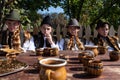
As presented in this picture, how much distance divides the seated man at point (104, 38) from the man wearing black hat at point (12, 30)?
1371 millimetres

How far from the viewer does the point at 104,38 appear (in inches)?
216

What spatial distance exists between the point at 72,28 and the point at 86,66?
2717mm

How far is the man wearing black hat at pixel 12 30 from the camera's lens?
4.83m

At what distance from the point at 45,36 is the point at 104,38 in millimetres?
1040

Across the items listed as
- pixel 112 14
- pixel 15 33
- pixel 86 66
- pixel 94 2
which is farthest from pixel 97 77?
pixel 94 2

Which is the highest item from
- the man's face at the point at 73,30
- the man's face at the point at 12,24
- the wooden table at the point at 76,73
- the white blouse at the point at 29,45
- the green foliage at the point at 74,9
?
the green foliage at the point at 74,9

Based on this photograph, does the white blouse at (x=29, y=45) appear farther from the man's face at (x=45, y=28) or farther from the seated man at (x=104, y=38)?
the seated man at (x=104, y=38)

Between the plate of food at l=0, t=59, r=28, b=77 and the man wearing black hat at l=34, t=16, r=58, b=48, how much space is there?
→ 212cm

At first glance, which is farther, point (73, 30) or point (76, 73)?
point (73, 30)

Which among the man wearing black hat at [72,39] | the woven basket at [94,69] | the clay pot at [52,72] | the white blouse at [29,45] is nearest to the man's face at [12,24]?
the white blouse at [29,45]

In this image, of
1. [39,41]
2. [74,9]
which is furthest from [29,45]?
[74,9]

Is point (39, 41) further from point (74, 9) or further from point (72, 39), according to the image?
point (74, 9)

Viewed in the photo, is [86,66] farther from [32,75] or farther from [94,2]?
[94,2]

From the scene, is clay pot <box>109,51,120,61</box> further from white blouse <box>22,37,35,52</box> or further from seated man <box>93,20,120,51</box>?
white blouse <box>22,37,35,52</box>
